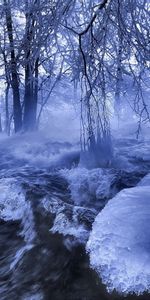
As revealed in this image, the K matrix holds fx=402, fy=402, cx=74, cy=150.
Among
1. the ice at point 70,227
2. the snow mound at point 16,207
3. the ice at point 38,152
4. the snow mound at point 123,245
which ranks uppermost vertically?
the snow mound at point 123,245

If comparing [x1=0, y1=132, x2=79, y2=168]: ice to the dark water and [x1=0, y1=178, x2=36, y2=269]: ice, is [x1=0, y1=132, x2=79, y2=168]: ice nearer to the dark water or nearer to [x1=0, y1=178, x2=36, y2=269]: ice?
[x1=0, y1=178, x2=36, y2=269]: ice

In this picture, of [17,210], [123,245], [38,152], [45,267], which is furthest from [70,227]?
[38,152]

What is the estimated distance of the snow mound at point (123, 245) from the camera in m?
2.74

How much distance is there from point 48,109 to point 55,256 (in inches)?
1237

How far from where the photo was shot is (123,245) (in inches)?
119

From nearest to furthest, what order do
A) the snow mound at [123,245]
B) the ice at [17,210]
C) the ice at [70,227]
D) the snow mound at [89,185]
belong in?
1. the snow mound at [123,245]
2. the ice at [70,227]
3. the ice at [17,210]
4. the snow mound at [89,185]

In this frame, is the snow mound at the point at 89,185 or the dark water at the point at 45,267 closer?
the dark water at the point at 45,267

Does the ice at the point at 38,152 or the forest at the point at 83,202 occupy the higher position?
the forest at the point at 83,202

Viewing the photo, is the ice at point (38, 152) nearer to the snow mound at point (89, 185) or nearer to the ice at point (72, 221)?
the snow mound at point (89, 185)

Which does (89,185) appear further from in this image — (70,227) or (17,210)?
(70,227)

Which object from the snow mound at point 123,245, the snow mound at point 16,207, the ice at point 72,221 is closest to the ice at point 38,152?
the snow mound at point 16,207

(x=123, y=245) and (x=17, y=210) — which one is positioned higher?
(x=123, y=245)

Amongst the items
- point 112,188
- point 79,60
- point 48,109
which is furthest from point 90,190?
point 48,109

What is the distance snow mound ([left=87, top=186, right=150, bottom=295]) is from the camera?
274 cm
